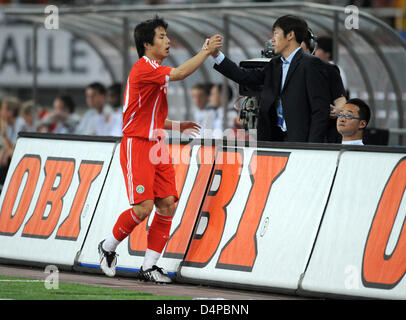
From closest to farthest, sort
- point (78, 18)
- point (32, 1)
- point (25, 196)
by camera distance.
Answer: point (25, 196) < point (78, 18) < point (32, 1)

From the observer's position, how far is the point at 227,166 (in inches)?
359

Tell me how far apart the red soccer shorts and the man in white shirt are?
165 cm

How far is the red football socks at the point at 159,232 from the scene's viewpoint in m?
8.83

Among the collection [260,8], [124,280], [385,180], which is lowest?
[124,280]

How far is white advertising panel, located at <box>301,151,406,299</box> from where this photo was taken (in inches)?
301

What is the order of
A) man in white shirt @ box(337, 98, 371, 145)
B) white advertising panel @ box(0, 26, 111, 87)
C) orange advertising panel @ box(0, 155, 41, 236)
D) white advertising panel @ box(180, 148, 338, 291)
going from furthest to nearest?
white advertising panel @ box(0, 26, 111, 87) → orange advertising panel @ box(0, 155, 41, 236) → man in white shirt @ box(337, 98, 371, 145) → white advertising panel @ box(180, 148, 338, 291)

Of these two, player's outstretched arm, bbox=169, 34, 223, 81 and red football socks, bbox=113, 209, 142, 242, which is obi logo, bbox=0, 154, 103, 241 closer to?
red football socks, bbox=113, 209, 142, 242

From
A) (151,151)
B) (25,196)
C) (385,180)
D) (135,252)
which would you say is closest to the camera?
(385,180)

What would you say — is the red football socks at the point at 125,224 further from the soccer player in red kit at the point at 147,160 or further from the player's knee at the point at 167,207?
the player's knee at the point at 167,207

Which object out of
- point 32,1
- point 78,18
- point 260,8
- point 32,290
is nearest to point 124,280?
point 32,290

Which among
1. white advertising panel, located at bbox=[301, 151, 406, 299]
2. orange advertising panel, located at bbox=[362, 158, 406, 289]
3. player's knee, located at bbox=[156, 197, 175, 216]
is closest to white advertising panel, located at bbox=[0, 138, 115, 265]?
player's knee, located at bbox=[156, 197, 175, 216]

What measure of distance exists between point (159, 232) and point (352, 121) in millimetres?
2064

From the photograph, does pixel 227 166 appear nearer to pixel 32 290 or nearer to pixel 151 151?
pixel 151 151

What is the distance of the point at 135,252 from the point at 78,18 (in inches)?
337
